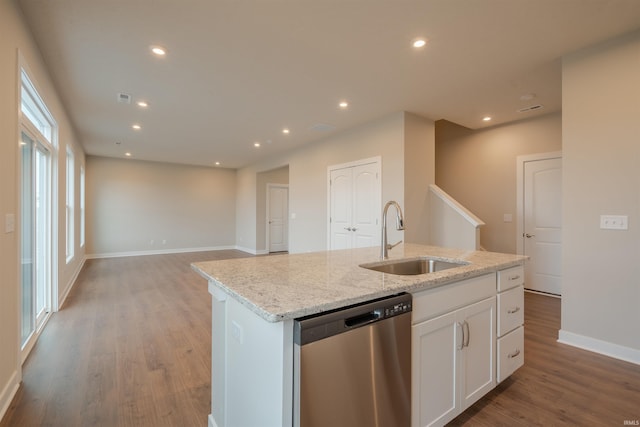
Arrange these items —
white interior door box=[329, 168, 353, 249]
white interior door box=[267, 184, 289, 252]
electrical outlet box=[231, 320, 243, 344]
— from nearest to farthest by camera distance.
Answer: electrical outlet box=[231, 320, 243, 344], white interior door box=[329, 168, 353, 249], white interior door box=[267, 184, 289, 252]

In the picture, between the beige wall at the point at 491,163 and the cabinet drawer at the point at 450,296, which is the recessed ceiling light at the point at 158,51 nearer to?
the cabinet drawer at the point at 450,296

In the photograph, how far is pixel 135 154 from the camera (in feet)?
23.7

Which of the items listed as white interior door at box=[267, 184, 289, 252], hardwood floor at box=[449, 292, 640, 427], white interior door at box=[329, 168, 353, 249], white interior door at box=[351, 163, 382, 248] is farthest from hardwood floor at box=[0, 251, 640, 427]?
white interior door at box=[267, 184, 289, 252]

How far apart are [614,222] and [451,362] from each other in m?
2.11

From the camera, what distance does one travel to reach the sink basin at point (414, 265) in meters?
1.97

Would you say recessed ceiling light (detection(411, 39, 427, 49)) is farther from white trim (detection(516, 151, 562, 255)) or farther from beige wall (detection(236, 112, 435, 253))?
white trim (detection(516, 151, 562, 255))

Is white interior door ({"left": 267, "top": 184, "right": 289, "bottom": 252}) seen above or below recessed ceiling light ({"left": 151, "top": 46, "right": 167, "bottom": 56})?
below

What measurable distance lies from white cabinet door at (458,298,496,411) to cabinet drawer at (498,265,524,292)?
0.14 metres

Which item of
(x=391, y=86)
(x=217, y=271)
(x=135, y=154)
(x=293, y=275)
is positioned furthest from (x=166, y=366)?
(x=135, y=154)

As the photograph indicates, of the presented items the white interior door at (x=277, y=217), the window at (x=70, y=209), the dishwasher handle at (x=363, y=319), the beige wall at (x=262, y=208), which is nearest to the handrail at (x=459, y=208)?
the dishwasher handle at (x=363, y=319)

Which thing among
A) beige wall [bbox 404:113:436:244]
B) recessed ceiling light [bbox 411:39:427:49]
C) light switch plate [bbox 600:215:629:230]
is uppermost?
recessed ceiling light [bbox 411:39:427:49]

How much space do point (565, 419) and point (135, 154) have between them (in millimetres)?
8491

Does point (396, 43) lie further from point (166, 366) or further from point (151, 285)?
point (151, 285)

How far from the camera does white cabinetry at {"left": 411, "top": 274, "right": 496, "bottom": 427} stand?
1.41 meters
